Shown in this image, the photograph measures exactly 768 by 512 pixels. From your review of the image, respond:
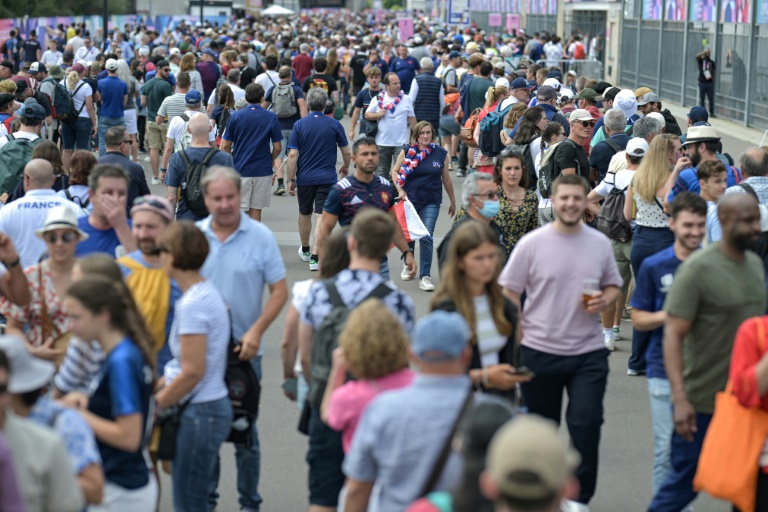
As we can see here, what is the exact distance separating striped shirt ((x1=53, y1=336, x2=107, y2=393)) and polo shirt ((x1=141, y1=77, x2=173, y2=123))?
46.8 feet

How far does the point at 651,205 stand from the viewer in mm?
8977

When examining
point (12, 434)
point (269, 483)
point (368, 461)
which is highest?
point (12, 434)

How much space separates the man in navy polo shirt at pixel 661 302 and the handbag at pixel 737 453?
83 cm

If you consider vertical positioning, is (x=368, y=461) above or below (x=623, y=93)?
below

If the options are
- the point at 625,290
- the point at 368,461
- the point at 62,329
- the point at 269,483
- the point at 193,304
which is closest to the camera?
the point at 368,461

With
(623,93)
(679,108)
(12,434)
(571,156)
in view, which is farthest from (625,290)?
(679,108)

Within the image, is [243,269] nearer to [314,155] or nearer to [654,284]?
[654,284]

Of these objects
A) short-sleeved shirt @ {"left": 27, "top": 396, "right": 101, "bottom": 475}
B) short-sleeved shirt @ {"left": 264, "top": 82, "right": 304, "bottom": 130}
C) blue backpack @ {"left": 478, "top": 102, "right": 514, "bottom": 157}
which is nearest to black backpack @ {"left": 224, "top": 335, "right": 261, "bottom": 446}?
short-sleeved shirt @ {"left": 27, "top": 396, "right": 101, "bottom": 475}

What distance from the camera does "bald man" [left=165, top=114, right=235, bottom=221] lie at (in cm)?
1016

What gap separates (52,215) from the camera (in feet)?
20.1

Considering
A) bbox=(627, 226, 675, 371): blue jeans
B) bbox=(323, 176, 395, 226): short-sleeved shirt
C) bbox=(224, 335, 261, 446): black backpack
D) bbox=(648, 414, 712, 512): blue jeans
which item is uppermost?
bbox=(323, 176, 395, 226): short-sleeved shirt

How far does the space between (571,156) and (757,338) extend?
5.62m

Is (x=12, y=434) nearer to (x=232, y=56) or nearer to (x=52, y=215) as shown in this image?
(x=52, y=215)

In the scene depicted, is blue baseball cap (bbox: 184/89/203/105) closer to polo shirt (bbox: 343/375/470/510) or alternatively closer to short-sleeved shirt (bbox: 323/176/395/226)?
short-sleeved shirt (bbox: 323/176/395/226)
